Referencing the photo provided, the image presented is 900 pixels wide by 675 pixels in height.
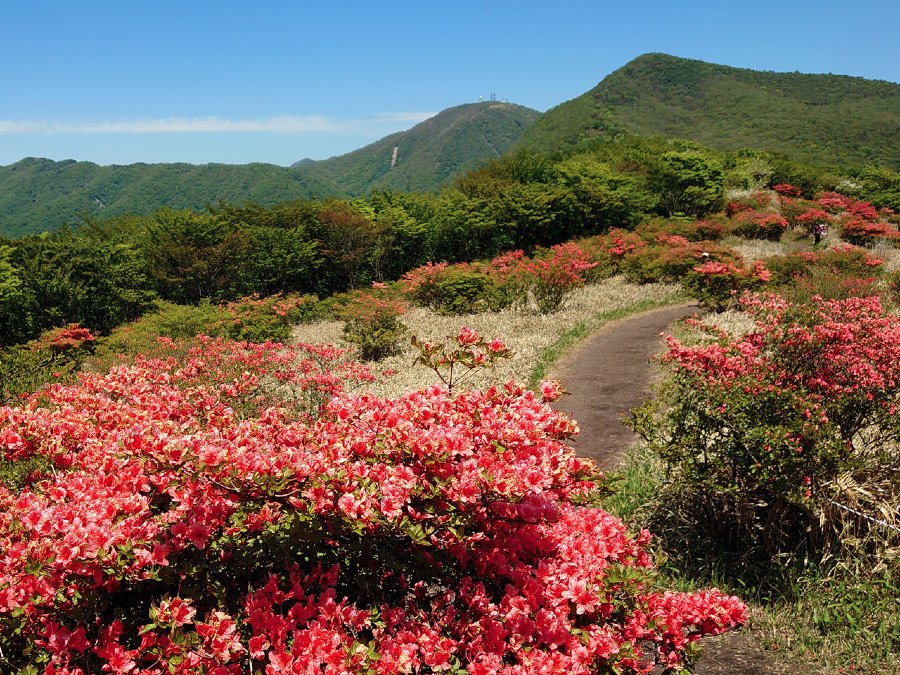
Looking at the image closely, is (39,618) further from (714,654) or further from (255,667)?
(714,654)

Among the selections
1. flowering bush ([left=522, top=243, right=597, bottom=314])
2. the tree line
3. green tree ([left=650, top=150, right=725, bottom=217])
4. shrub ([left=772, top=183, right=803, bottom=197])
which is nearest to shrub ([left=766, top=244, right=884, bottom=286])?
flowering bush ([left=522, top=243, right=597, bottom=314])

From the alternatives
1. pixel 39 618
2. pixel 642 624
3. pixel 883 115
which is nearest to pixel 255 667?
pixel 39 618

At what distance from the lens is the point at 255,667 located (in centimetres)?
191

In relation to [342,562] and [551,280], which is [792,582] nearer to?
[342,562]

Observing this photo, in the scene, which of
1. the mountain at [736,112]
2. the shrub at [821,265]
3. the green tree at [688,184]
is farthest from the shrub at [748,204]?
the mountain at [736,112]

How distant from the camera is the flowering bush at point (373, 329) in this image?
11.5m

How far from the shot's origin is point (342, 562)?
223 cm

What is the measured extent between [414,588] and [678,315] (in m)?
12.4

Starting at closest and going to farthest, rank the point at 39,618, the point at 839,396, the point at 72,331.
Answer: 1. the point at 39,618
2. the point at 839,396
3. the point at 72,331

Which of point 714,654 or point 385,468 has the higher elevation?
point 385,468

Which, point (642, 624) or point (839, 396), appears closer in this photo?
point (642, 624)

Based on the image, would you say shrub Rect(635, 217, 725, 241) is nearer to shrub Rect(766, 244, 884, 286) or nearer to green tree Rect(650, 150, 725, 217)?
green tree Rect(650, 150, 725, 217)

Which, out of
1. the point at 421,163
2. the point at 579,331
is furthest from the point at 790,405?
the point at 421,163

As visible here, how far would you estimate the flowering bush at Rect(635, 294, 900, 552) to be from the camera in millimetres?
3568
